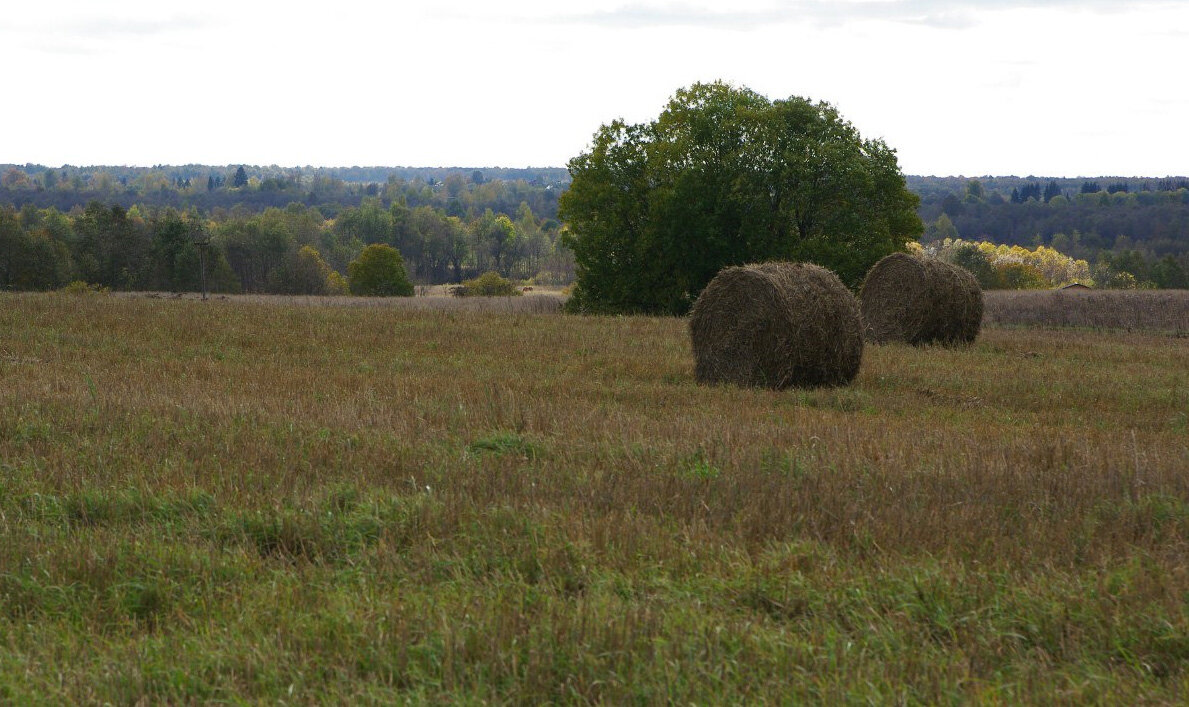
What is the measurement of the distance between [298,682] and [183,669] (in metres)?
0.54

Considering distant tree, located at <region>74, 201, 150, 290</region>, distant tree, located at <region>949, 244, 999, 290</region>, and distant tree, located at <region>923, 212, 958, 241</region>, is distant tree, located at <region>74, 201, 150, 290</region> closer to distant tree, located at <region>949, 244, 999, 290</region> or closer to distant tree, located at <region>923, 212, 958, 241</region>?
distant tree, located at <region>949, 244, 999, 290</region>

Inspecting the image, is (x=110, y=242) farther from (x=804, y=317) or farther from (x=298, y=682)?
(x=298, y=682)

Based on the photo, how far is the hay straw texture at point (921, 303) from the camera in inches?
924

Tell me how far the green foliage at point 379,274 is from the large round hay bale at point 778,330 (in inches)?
3323

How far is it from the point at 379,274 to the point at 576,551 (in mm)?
96661

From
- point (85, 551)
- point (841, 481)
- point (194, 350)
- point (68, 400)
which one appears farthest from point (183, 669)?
point (194, 350)

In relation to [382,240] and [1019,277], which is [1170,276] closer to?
[1019,277]

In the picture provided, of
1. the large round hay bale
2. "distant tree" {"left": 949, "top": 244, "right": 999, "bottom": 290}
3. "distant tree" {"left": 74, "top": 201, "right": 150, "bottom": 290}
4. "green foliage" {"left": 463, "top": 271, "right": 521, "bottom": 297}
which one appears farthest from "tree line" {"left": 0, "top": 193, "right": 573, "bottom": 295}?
the large round hay bale

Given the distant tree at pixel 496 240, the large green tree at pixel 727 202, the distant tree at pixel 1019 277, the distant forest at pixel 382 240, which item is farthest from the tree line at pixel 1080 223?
the large green tree at pixel 727 202

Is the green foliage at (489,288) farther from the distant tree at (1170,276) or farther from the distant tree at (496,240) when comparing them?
the distant tree at (496,240)

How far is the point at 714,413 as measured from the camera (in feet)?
39.6

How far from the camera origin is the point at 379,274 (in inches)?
3942

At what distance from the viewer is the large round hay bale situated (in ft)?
53.1

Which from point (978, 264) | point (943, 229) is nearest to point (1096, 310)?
point (978, 264)
